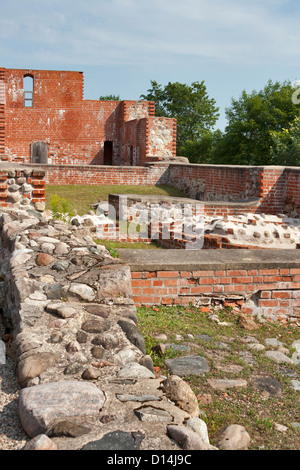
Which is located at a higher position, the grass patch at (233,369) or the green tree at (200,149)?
the green tree at (200,149)

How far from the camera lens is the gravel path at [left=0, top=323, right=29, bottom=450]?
1803 millimetres

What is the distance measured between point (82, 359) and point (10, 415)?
43cm

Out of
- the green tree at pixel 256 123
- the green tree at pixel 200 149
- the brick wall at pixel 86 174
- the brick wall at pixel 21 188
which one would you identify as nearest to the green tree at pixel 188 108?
the green tree at pixel 200 149

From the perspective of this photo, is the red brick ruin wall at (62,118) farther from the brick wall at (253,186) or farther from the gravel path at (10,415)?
the gravel path at (10,415)

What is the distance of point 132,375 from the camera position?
221 centimetres

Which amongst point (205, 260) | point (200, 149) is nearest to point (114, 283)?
point (205, 260)

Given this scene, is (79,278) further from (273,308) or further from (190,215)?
(190,215)

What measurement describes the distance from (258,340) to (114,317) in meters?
1.37

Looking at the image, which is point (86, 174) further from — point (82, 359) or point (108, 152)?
point (82, 359)

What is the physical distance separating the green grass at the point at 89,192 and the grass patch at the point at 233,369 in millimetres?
6578

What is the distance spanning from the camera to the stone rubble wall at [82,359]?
5.77 feet

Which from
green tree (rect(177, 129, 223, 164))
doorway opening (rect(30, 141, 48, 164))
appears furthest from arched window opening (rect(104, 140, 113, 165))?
green tree (rect(177, 129, 223, 164))

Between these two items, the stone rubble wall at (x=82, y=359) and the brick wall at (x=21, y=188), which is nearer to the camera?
the stone rubble wall at (x=82, y=359)
